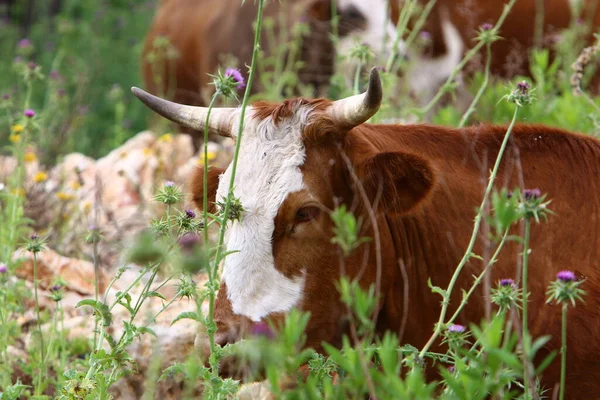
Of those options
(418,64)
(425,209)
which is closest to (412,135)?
(425,209)

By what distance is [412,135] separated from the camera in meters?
4.40

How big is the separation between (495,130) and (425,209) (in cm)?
49

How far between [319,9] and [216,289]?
630cm

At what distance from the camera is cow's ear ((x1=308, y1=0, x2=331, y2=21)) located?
908 cm

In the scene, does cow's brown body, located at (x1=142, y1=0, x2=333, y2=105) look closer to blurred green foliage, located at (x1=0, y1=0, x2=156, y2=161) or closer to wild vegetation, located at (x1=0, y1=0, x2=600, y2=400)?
wild vegetation, located at (x1=0, y1=0, x2=600, y2=400)

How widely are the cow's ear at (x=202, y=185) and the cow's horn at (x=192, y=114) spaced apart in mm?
178

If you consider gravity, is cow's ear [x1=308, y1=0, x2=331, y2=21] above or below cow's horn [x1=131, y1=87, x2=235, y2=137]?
above

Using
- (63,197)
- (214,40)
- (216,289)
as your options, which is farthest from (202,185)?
(214,40)

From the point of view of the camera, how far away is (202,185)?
178 inches

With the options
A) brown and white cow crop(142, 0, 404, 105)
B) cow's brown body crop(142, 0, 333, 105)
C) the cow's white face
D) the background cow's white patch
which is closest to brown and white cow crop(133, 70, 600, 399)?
the background cow's white patch

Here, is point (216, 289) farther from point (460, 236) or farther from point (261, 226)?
point (460, 236)

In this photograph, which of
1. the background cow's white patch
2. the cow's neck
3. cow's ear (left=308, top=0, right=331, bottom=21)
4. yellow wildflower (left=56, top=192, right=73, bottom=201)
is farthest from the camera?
cow's ear (left=308, top=0, right=331, bottom=21)

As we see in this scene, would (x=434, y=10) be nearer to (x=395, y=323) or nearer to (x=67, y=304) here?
Answer: (x=67, y=304)

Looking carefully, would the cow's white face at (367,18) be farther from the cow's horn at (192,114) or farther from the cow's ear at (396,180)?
the cow's ear at (396,180)
